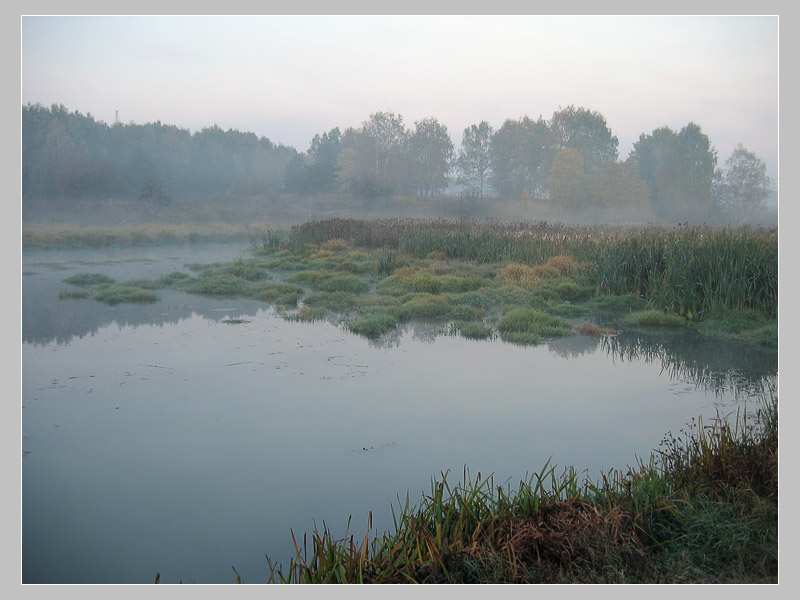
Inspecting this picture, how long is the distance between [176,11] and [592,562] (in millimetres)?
3372

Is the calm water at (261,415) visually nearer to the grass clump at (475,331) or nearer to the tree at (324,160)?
the grass clump at (475,331)

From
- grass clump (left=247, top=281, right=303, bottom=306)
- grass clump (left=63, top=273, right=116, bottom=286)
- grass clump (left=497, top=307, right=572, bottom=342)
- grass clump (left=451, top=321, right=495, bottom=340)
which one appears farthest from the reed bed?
grass clump (left=63, top=273, right=116, bottom=286)

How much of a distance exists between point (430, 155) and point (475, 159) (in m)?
0.37

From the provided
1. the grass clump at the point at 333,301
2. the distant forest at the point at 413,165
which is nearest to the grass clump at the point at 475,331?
the grass clump at the point at 333,301

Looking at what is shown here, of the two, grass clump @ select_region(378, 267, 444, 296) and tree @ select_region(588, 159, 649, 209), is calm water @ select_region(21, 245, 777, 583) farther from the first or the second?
tree @ select_region(588, 159, 649, 209)

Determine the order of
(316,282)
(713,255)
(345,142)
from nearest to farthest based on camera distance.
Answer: (713,255), (345,142), (316,282)

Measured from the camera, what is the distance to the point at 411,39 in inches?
144

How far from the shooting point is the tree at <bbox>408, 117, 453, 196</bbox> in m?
4.55

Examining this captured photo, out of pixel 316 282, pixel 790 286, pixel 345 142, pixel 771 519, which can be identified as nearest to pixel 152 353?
pixel 316 282

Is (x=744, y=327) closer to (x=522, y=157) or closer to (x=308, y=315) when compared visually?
(x=522, y=157)

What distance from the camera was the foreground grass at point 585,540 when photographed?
216 cm

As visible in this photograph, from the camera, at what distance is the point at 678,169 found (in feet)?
14.3

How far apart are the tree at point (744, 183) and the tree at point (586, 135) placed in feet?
2.57

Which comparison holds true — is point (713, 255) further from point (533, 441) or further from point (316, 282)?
point (316, 282)
